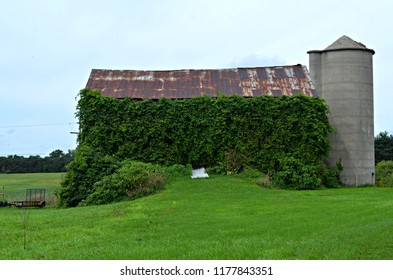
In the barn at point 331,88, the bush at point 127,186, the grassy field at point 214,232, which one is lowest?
the grassy field at point 214,232

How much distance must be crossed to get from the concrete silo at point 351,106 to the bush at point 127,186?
14937mm

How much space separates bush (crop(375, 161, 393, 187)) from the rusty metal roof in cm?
981

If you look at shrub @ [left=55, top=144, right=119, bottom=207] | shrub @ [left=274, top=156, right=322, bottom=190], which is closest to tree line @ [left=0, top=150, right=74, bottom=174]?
shrub @ [left=55, top=144, right=119, bottom=207]

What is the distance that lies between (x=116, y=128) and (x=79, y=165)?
4.25 m

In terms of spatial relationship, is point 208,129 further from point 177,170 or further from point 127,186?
point 127,186

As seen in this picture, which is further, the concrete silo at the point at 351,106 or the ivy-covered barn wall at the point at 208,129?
the concrete silo at the point at 351,106

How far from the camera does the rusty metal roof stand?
3725cm

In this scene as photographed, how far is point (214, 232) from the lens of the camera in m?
14.1

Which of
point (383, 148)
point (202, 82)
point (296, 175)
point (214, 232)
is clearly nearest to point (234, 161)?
point (296, 175)

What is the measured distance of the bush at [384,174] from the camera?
4016 cm

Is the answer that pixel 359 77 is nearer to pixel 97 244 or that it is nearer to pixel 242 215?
pixel 242 215

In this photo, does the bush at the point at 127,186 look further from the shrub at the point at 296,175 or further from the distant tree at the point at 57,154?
the distant tree at the point at 57,154

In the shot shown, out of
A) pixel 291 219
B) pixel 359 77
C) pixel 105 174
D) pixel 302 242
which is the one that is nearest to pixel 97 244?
pixel 302 242

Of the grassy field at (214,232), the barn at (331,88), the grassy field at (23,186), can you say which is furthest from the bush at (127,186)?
the barn at (331,88)
